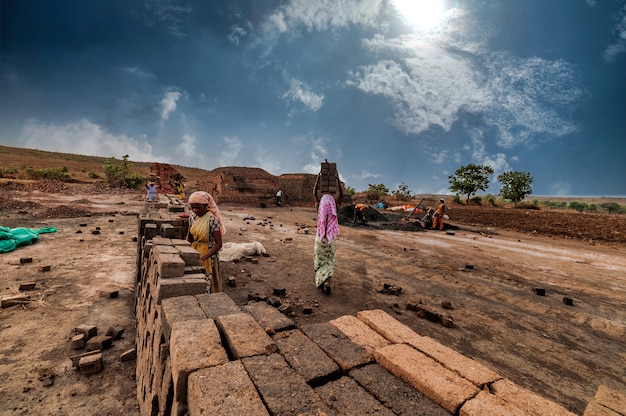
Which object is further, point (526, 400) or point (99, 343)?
point (99, 343)

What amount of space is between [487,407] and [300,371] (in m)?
1.05

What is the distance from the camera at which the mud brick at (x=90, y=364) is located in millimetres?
2930

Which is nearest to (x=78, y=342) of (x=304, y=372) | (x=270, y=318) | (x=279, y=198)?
(x=270, y=318)

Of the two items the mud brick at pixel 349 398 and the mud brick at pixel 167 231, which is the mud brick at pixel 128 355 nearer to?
the mud brick at pixel 167 231

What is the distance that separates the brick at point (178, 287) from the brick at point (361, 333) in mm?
1338

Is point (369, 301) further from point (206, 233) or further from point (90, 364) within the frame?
point (90, 364)

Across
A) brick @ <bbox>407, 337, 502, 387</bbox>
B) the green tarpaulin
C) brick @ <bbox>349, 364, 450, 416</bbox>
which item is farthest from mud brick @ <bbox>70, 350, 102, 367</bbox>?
the green tarpaulin

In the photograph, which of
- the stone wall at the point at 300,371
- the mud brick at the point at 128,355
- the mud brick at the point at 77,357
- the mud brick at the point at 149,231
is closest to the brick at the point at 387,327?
the stone wall at the point at 300,371

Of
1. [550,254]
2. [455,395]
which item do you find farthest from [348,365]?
[550,254]

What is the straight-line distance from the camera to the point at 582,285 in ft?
22.5

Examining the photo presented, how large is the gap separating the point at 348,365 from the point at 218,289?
310 cm

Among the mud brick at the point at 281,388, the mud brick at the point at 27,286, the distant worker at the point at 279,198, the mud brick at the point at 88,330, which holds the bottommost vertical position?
the mud brick at the point at 88,330

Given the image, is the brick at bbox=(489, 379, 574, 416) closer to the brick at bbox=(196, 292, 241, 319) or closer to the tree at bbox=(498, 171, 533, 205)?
the brick at bbox=(196, 292, 241, 319)

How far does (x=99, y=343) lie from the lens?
11.0 feet
